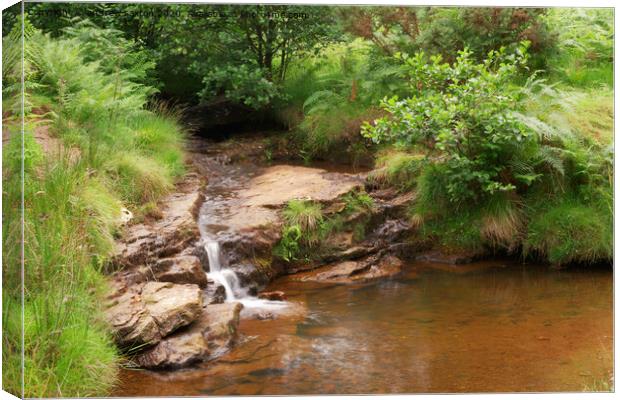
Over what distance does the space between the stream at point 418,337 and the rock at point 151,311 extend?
21 cm

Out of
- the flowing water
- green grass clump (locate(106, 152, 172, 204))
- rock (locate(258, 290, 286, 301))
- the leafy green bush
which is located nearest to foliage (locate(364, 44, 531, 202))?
the leafy green bush

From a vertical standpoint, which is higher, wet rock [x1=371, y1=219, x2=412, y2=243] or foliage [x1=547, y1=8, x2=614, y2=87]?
foliage [x1=547, y1=8, x2=614, y2=87]

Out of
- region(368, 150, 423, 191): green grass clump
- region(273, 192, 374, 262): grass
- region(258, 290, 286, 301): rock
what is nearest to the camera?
region(258, 290, 286, 301): rock

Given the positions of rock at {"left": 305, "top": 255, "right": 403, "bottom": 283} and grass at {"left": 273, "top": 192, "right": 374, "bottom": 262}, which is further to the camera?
grass at {"left": 273, "top": 192, "right": 374, "bottom": 262}

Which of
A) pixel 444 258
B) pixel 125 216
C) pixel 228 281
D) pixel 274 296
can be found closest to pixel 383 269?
pixel 444 258

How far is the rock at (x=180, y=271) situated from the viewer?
4.47 m

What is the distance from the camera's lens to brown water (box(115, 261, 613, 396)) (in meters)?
3.36

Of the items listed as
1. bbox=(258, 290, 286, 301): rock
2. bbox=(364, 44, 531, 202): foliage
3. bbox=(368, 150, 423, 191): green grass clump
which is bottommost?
bbox=(258, 290, 286, 301): rock

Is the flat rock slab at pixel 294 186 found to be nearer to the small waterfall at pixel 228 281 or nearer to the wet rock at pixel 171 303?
the small waterfall at pixel 228 281

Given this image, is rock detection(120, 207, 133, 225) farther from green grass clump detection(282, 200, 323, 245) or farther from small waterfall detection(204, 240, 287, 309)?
green grass clump detection(282, 200, 323, 245)

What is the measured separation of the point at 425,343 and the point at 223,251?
1976 mm

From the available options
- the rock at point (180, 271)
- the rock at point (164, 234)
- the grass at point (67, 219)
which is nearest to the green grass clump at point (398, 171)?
the rock at point (164, 234)

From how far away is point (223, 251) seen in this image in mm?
5250

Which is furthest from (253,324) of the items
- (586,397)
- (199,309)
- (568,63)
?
(568,63)
